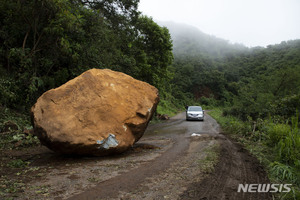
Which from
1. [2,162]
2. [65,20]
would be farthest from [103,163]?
[65,20]

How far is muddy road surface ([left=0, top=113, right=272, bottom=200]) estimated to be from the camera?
316 centimetres

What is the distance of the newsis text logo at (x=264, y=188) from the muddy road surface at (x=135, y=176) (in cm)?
13

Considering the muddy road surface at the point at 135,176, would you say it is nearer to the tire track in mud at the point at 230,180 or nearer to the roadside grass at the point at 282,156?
the tire track in mud at the point at 230,180

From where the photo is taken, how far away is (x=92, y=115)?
5441mm

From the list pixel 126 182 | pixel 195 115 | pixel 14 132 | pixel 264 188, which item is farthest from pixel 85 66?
pixel 195 115

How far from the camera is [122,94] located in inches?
243

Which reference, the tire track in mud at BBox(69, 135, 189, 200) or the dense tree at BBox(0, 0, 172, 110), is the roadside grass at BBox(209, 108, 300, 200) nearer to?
the tire track in mud at BBox(69, 135, 189, 200)

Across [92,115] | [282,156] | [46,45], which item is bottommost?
[282,156]

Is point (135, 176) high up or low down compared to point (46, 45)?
down

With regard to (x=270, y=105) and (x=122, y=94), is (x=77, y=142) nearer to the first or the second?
(x=122, y=94)

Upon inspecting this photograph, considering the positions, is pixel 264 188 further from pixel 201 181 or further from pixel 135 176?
pixel 135 176
